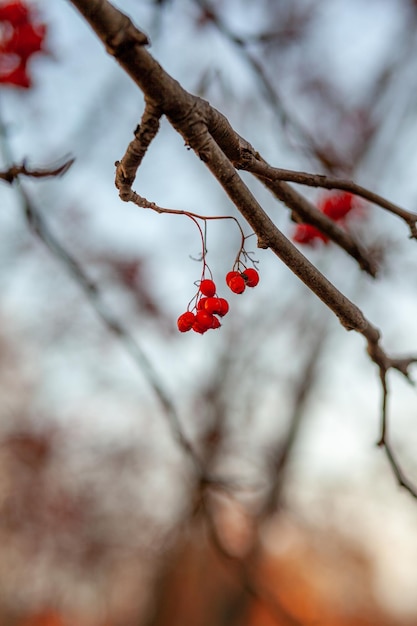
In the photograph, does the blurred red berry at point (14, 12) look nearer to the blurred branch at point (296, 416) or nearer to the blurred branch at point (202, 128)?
the blurred branch at point (202, 128)

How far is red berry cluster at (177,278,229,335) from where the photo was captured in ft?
3.77

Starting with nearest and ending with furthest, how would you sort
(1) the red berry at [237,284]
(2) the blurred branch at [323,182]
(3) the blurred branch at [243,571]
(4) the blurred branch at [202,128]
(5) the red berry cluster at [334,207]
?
(4) the blurred branch at [202,128]
(2) the blurred branch at [323,182]
(1) the red berry at [237,284]
(3) the blurred branch at [243,571]
(5) the red berry cluster at [334,207]

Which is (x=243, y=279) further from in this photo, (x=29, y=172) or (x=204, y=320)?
(x=29, y=172)

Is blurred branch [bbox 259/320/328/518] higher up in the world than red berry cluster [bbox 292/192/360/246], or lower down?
higher up

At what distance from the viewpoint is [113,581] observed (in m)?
12.5

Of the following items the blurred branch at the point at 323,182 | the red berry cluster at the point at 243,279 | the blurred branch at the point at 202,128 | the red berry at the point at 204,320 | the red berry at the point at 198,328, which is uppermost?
the blurred branch at the point at 323,182

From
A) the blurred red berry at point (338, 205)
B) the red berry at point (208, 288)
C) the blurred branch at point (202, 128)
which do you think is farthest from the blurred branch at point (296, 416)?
the blurred branch at point (202, 128)

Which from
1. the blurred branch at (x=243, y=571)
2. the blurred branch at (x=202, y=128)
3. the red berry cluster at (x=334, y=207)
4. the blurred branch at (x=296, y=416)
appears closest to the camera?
the blurred branch at (x=202, y=128)

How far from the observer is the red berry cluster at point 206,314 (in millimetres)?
1149

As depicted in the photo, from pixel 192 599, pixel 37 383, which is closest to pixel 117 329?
pixel 37 383

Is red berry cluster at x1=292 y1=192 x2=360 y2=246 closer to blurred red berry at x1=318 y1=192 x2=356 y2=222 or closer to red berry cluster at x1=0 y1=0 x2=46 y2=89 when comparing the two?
blurred red berry at x1=318 y1=192 x2=356 y2=222

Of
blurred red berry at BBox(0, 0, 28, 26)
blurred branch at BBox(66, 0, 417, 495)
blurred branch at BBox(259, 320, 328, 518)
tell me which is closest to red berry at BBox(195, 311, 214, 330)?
blurred branch at BBox(66, 0, 417, 495)

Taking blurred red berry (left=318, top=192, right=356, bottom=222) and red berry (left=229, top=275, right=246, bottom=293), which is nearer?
red berry (left=229, top=275, right=246, bottom=293)

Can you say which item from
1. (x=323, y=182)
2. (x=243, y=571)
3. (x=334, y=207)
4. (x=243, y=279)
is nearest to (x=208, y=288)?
(x=243, y=279)
